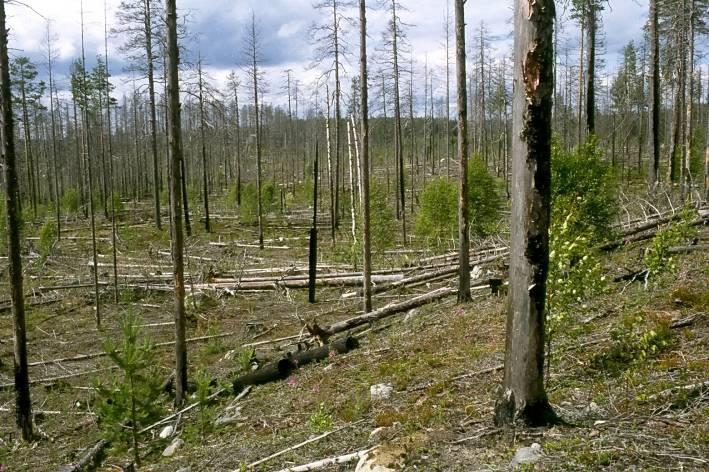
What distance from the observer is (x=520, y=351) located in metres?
3.96

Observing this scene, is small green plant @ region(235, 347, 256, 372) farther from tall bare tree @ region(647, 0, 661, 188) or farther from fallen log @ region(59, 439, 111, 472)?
tall bare tree @ region(647, 0, 661, 188)

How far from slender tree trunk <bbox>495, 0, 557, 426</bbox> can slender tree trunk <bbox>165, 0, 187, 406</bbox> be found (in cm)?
699

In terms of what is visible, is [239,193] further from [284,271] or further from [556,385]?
[556,385]

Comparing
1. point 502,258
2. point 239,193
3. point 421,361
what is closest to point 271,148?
point 239,193

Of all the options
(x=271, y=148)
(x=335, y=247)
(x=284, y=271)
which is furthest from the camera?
(x=271, y=148)

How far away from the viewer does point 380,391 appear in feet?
24.1

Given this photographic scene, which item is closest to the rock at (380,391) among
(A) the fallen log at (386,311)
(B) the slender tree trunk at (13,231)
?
(A) the fallen log at (386,311)

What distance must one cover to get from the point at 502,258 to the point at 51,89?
3570 centimetres

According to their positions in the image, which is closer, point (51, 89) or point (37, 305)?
point (37, 305)

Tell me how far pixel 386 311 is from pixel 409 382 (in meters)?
5.33

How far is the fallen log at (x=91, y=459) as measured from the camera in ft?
25.1

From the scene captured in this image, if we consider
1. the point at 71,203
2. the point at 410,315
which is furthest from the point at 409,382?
the point at 71,203

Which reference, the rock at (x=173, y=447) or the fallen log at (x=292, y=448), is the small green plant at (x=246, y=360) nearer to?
the rock at (x=173, y=447)

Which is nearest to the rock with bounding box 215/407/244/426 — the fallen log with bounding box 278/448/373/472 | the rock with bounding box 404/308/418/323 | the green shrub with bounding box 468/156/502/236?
the fallen log with bounding box 278/448/373/472
